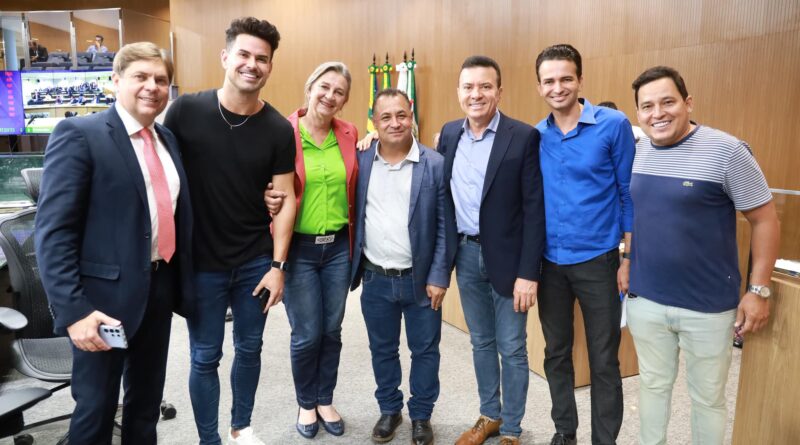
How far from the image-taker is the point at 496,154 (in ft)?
7.02

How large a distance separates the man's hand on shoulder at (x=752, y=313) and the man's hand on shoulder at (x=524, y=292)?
68 cm

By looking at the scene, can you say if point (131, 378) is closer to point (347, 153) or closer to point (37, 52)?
point (347, 153)

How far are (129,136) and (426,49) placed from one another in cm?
592

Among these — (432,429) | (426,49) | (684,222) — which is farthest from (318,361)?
(426,49)

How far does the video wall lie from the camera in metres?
8.42

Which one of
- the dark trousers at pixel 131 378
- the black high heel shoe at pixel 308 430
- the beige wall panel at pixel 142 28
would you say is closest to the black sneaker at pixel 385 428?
the black high heel shoe at pixel 308 430

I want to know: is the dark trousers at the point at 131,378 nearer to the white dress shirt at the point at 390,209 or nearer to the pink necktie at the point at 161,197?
the pink necktie at the point at 161,197

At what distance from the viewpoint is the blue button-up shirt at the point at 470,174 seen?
2.21 m

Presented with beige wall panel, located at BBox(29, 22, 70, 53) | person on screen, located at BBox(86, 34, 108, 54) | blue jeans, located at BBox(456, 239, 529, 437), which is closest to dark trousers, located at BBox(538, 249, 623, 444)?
blue jeans, located at BBox(456, 239, 529, 437)

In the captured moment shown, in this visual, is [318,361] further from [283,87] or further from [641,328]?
[283,87]

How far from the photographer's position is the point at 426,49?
717 centimetres

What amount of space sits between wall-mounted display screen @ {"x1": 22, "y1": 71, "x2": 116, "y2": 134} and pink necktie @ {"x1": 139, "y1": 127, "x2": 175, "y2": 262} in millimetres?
7742

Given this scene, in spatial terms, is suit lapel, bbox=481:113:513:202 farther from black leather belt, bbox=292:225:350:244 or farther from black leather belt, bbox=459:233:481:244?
black leather belt, bbox=292:225:350:244

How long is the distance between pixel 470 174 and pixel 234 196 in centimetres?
93
